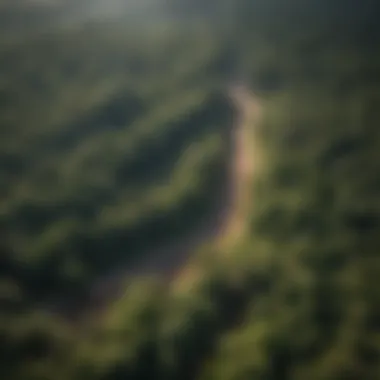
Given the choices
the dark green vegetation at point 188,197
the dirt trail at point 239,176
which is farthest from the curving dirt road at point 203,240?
the dark green vegetation at point 188,197

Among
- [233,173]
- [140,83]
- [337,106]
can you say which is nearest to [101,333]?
[233,173]

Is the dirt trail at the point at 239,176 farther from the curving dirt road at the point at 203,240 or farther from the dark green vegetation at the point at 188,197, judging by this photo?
the dark green vegetation at the point at 188,197

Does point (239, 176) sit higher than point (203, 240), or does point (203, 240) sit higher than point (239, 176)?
point (239, 176)

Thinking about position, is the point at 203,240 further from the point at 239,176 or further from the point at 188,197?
the point at 239,176

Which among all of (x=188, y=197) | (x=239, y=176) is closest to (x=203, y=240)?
(x=188, y=197)

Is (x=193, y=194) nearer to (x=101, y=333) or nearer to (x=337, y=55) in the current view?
(x=101, y=333)

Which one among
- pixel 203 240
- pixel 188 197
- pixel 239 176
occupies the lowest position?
pixel 203 240

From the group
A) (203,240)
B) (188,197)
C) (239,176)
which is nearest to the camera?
(203,240)

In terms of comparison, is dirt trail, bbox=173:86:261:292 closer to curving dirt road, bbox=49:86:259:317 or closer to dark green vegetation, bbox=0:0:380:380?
curving dirt road, bbox=49:86:259:317

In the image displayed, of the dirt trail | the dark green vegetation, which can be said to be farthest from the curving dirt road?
the dark green vegetation
